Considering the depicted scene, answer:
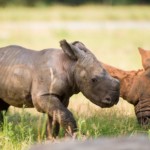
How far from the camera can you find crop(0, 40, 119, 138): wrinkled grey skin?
21.5ft

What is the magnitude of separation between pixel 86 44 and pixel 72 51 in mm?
12621

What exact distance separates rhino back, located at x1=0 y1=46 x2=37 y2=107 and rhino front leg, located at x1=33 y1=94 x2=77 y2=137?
25 centimetres

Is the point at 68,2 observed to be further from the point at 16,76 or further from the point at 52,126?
the point at 52,126

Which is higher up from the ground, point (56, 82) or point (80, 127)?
point (56, 82)

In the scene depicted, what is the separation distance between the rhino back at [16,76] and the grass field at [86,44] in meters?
0.24

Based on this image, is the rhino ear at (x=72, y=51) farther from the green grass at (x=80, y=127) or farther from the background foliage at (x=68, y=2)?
the background foliage at (x=68, y=2)

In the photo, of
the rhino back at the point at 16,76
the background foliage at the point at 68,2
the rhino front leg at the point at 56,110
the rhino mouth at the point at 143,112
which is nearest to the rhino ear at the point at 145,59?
the rhino mouth at the point at 143,112

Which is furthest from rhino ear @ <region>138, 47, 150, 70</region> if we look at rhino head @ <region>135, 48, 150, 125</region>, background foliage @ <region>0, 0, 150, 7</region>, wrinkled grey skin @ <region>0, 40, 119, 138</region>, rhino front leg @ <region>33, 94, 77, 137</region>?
background foliage @ <region>0, 0, 150, 7</region>

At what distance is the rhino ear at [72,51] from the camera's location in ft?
22.3

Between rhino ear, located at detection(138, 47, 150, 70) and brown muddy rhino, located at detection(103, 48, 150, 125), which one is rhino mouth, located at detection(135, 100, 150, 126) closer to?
brown muddy rhino, located at detection(103, 48, 150, 125)

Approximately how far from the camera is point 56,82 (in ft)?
21.5

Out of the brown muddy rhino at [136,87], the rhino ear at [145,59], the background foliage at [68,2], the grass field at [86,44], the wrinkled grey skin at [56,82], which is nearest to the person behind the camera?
the wrinkled grey skin at [56,82]

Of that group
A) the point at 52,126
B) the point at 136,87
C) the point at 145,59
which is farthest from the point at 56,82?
the point at 145,59

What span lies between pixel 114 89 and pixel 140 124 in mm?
1307
